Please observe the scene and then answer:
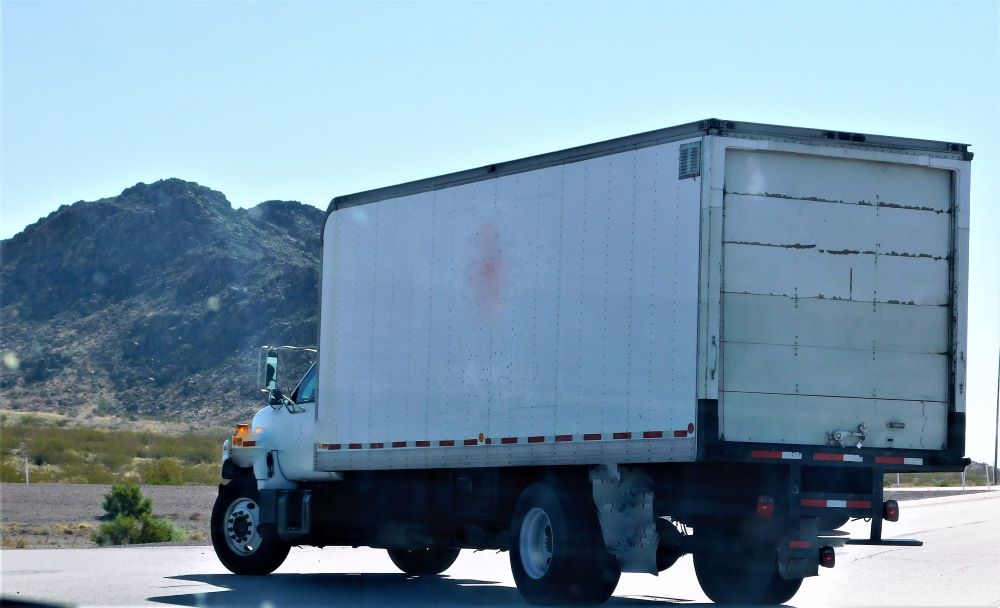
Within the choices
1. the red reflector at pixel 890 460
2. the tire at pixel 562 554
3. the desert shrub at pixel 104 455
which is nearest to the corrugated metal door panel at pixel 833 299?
the red reflector at pixel 890 460

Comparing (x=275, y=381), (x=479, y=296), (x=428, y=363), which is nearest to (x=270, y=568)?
(x=275, y=381)

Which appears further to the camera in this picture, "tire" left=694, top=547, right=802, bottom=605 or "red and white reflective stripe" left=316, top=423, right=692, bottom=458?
"tire" left=694, top=547, right=802, bottom=605

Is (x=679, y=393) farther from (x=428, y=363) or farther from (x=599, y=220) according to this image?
(x=428, y=363)

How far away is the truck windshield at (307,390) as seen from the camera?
17953 mm

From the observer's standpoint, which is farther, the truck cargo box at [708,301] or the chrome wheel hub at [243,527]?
the chrome wheel hub at [243,527]

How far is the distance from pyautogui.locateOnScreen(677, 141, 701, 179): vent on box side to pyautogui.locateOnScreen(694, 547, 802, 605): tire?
357 centimetres

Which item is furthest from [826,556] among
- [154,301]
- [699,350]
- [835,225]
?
[154,301]

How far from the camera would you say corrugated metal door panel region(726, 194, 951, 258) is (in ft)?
41.9

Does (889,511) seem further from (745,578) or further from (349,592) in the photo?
(349,592)

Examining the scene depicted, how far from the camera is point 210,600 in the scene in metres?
14.4

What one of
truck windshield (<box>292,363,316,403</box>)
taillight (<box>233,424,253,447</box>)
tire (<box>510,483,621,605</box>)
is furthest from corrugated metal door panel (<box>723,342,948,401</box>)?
taillight (<box>233,424,253,447</box>)

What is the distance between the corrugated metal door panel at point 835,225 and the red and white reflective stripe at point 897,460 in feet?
6.19

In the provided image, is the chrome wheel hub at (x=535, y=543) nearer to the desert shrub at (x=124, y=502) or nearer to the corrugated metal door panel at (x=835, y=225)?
the corrugated metal door panel at (x=835, y=225)

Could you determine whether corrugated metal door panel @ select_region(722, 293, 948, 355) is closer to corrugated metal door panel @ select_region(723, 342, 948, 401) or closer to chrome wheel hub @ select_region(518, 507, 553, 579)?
corrugated metal door panel @ select_region(723, 342, 948, 401)
